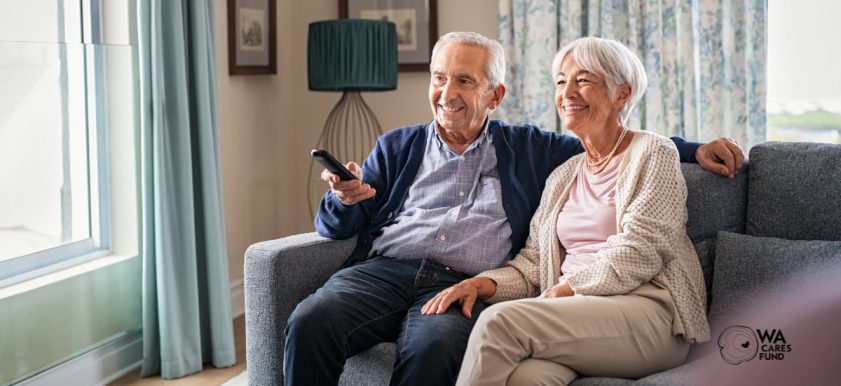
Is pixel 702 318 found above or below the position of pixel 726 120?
below

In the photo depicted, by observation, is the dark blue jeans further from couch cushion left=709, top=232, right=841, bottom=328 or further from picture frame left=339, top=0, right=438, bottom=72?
picture frame left=339, top=0, right=438, bottom=72

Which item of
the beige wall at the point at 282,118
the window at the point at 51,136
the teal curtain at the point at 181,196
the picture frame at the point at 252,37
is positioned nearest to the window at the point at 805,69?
the beige wall at the point at 282,118

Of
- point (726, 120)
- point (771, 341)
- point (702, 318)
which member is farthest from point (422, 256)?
point (726, 120)

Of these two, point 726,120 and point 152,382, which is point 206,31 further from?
point 726,120

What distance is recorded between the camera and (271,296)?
1.81 meters

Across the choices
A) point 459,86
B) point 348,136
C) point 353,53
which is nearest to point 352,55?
point 353,53

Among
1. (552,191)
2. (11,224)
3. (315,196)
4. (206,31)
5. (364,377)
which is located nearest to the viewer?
(364,377)

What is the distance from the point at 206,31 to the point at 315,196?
1267 mm

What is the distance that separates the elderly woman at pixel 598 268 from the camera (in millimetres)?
1432

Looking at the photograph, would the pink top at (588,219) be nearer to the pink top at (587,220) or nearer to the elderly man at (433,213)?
the pink top at (587,220)

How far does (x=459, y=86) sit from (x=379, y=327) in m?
0.73

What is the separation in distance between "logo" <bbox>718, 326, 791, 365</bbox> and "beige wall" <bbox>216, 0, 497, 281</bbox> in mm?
2160

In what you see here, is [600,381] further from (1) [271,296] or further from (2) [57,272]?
(2) [57,272]

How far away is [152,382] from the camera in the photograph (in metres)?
2.43
